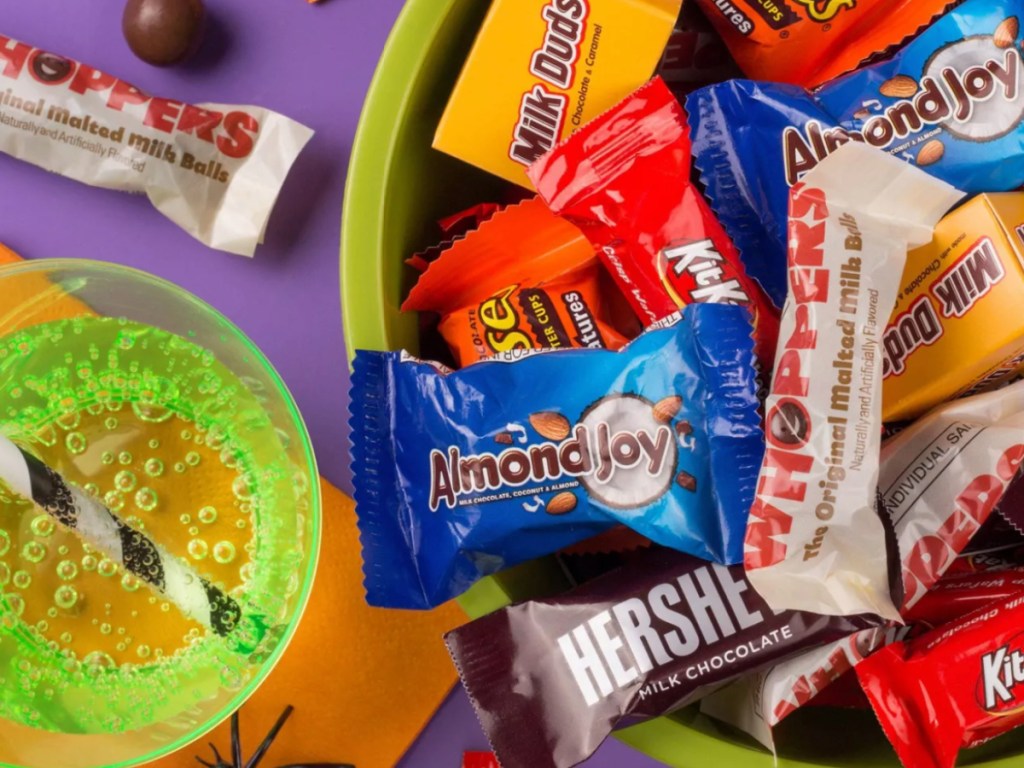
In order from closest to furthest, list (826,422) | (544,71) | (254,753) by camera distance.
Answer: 1. (826,422)
2. (544,71)
3. (254,753)

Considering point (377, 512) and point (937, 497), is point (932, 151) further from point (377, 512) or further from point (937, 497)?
point (377, 512)

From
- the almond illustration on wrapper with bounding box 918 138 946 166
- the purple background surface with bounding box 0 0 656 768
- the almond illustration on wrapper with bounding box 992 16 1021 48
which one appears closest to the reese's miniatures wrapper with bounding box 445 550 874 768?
the purple background surface with bounding box 0 0 656 768

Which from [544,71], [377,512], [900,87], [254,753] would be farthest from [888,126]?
[254,753]

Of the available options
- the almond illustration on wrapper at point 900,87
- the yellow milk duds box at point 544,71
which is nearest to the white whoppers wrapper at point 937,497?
the almond illustration on wrapper at point 900,87

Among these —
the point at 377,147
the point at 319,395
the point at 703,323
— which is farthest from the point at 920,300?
the point at 319,395

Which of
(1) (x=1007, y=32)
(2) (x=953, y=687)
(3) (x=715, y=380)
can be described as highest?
(1) (x=1007, y=32)

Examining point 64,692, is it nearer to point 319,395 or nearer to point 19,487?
point 19,487

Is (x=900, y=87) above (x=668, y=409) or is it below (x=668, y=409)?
above
